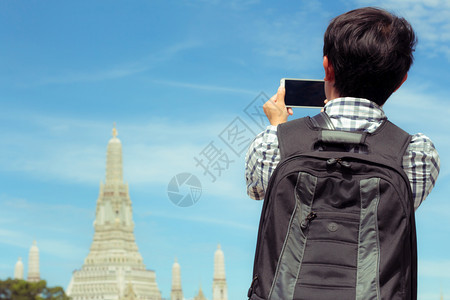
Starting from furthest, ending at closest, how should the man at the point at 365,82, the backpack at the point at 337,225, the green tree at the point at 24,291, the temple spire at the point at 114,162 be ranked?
the temple spire at the point at 114,162 < the green tree at the point at 24,291 < the man at the point at 365,82 < the backpack at the point at 337,225

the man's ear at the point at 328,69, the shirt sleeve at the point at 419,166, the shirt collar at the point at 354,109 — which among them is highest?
the man's ear at the point at 328,69

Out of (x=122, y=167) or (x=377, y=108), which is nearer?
(x=377, y=108)

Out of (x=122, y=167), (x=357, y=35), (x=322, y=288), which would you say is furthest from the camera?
(x=122, y=167)

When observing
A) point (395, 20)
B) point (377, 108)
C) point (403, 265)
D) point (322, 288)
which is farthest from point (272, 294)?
point (395, 20)

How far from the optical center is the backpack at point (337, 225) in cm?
332

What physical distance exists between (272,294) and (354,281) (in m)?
0.31

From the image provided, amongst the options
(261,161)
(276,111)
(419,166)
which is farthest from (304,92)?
(419,166)

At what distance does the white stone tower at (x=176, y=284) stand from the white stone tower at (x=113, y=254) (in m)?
1.81

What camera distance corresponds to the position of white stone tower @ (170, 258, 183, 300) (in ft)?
333

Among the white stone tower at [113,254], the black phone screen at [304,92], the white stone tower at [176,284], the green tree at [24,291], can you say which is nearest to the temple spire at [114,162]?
the white stone tower at [113,254]

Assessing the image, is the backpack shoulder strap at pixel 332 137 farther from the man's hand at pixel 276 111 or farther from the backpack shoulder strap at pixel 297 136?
the man's hand at pixel 276 111

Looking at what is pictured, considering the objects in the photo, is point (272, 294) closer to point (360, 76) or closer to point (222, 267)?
point (360, 76)

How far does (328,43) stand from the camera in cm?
371

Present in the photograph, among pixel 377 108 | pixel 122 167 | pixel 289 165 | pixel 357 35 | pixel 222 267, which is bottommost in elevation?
pixel 289 165
